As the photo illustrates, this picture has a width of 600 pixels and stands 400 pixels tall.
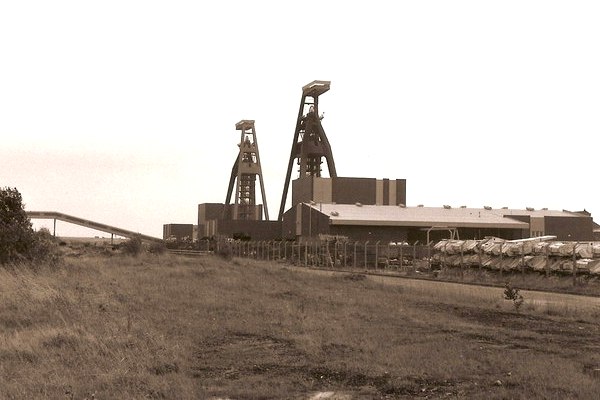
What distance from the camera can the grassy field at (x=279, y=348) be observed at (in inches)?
420

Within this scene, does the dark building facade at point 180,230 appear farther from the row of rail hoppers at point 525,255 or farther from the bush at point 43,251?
the bush at point 43,251

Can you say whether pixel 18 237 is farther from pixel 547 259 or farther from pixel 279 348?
pixel 547 259

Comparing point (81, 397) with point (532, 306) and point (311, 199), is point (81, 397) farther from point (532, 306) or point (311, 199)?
point (311, 199)

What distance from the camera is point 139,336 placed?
1487cm

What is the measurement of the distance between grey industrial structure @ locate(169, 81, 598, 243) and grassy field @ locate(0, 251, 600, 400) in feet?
185

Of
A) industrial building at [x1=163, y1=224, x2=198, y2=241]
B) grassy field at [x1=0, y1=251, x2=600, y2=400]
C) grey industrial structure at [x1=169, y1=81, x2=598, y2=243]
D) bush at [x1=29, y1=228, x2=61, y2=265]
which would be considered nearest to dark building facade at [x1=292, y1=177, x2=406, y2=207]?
grey industrial structure at [x1=169, y1=81, x2=598, y2=243]

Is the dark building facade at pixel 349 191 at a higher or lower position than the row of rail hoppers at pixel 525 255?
higher

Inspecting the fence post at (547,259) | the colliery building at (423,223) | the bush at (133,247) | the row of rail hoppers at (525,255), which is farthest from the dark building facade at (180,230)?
the fence post at (547,259)

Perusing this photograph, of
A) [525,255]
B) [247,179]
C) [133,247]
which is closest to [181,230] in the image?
[247,179]

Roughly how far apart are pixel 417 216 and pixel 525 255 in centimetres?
5205

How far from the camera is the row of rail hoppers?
1507 inches

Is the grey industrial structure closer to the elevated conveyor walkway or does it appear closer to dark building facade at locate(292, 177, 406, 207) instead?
dark building facade at locate(292, 177, 406, 207)

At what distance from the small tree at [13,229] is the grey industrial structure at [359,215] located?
156 ft

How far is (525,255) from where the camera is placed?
43125 millimetres
